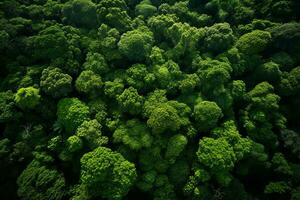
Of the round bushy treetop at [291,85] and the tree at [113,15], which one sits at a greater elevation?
the tree at [113,15]

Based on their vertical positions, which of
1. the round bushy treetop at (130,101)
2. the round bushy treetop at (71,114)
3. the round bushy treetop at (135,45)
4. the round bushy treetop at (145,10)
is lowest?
the round bushy treetop at (71,114)

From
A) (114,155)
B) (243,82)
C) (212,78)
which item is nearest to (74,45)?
(114,155)

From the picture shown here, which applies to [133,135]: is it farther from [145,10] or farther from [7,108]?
[145,10]

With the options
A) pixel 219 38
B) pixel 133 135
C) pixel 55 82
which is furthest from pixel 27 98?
pixel 219 38

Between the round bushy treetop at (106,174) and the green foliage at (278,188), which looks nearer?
the round bushy treetop at (106,174)

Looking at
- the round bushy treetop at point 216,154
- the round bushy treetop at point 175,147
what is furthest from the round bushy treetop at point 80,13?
the round bushy treetop at point 216,154

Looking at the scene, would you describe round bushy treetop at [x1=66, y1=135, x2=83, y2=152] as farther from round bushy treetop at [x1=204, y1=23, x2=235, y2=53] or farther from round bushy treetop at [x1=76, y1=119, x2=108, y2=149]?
round bushy treetop at [x1=204, y1=23, x2=235, y2=53]

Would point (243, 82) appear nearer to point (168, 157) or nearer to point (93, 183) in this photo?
point (168, 157)

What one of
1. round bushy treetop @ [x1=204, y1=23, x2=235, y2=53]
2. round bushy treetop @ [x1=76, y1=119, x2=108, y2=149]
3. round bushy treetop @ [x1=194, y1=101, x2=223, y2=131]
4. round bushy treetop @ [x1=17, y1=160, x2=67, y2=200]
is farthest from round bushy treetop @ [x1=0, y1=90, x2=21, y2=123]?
round bushy treetop @ [x1=204, y1=23, x2=235, y2=53]

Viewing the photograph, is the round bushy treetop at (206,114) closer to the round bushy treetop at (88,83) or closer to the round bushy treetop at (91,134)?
the round bushy treetop at (91,134)
